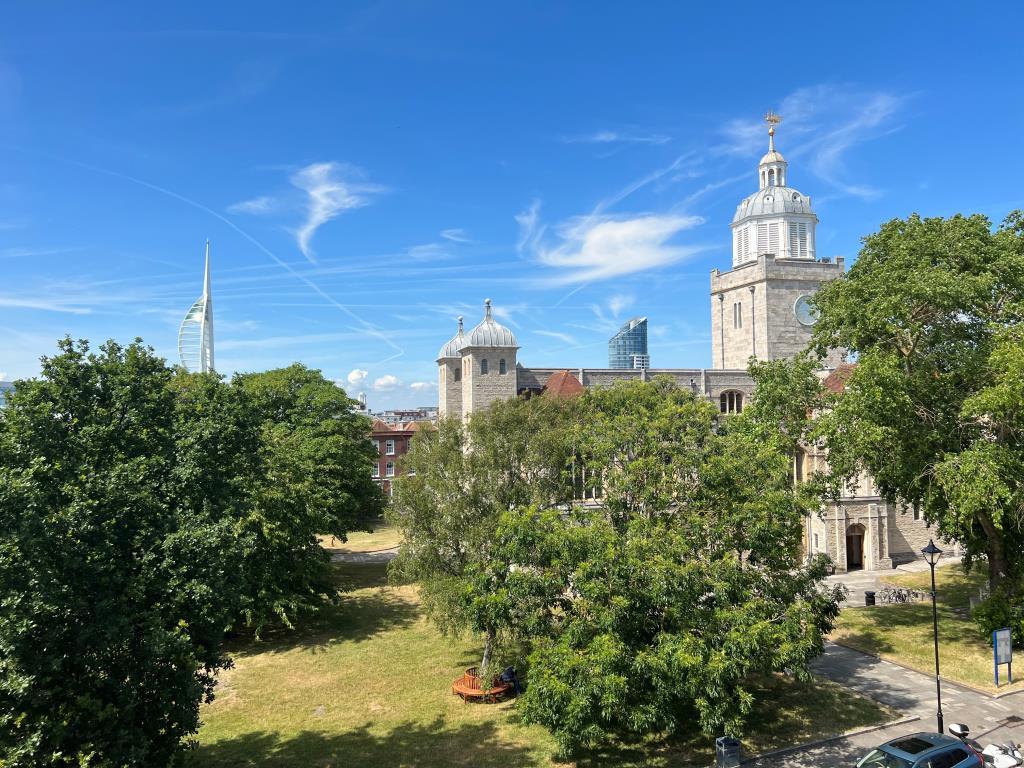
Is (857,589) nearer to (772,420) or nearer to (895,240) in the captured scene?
(772,420)

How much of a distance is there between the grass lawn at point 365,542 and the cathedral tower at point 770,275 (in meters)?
34.3

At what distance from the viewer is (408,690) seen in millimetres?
22766

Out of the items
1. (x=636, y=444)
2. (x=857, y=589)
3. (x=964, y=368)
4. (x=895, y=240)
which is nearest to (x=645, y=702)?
(x=636, y=444)

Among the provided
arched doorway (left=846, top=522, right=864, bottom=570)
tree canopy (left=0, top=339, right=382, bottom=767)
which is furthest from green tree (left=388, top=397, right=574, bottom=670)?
arched doorway (left=846, top=522, right=864, bottom=570)

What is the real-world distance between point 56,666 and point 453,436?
1405cm

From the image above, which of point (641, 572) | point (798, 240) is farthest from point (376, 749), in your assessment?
point (798, 240)

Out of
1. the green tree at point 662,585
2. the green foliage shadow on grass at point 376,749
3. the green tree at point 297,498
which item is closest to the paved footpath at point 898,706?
the green tree at point 662,585

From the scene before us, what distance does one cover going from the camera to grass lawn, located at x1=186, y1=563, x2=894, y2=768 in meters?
17.6

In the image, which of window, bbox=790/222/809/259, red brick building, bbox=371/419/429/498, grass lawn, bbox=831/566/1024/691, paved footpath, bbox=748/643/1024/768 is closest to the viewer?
paved footpath, bbox=748/643/1024/768

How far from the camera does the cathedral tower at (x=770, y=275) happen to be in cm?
5750

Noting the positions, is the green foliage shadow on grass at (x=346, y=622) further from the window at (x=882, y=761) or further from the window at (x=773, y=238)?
the window at (x=773, y=238)

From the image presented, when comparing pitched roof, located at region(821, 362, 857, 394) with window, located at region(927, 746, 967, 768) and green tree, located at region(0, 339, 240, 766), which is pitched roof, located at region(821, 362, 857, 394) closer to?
window, located at region(927, 746, 967, 768)

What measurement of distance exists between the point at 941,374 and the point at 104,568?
26.2 m

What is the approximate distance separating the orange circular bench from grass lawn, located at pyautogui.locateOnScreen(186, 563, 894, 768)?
30cm
